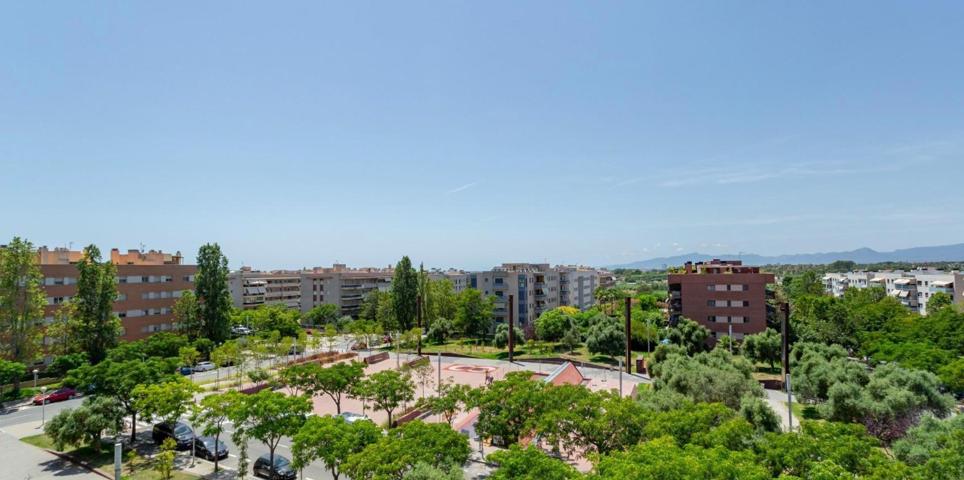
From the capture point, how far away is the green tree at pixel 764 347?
46438mm

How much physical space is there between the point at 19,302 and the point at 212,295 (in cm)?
1637

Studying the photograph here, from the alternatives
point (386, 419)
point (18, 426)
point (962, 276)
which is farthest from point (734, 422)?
point (962, 276)

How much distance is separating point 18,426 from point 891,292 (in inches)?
5495

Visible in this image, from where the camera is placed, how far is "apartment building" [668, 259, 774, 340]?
59.3 meters

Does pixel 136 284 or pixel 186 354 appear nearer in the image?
pixel 186 354

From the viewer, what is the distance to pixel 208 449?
25.2 meters

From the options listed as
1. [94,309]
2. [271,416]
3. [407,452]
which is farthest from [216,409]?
[94,309]

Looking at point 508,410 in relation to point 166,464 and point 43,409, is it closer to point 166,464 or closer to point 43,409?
point 166,464

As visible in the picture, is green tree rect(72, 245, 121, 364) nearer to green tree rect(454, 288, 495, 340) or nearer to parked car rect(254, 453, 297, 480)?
parked car rect(254, 453, 297, 480)

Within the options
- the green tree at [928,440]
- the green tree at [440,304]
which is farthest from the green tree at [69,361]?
the green tree at [928,440]

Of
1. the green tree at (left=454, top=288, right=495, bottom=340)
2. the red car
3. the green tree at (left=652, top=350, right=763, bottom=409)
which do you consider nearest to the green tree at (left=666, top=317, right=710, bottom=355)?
the green tree at (left=652, top=350, right=763, bottom=409)

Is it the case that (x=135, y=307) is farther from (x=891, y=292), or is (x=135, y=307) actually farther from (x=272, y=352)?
(x=891, y=292)

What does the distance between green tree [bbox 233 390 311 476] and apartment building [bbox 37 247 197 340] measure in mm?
40499

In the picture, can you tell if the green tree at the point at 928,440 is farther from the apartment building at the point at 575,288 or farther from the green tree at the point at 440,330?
the apartment building at the point at 575,288
